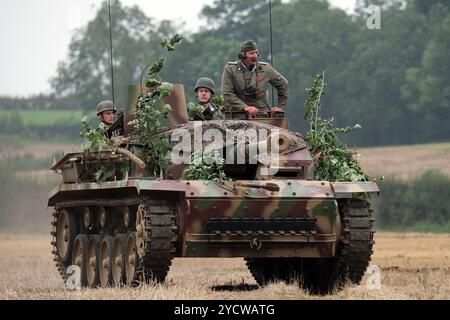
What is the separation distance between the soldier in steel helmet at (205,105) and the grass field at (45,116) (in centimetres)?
3387

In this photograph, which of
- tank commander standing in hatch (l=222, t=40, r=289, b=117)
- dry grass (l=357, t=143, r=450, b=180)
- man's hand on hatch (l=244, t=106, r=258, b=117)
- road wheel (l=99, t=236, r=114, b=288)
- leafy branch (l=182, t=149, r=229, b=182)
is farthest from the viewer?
dry grass (l=357, t=143, r=450, b=180)

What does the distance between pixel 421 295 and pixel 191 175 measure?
3234mm

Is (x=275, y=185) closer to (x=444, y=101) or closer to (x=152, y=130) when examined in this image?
(x=152, y=130)

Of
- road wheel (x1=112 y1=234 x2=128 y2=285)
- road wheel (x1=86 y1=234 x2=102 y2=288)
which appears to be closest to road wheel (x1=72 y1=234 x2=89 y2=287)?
road wheel (x1=86 y1=234 x2=102 y2=288)

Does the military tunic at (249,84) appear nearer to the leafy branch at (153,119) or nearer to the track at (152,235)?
the leafy branch at (153,119)

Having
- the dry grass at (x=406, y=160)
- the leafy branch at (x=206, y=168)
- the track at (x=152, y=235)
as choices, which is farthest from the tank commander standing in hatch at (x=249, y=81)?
the dry grass at (x=406, y=160)

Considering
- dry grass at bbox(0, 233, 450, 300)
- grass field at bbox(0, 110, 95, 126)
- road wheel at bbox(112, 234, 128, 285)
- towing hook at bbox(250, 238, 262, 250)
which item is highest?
→ grass field at bbox(0, 110, 95, 126)

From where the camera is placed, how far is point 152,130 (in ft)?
69.4

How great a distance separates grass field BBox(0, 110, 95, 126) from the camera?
190ft

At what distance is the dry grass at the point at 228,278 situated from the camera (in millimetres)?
19391

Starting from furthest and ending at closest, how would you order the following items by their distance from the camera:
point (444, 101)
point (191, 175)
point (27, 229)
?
point (444, 101) → point (27, 229) → point (191, 175)

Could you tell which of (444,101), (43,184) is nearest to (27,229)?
(43,184)

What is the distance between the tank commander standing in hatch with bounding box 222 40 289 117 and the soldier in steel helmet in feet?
0.66

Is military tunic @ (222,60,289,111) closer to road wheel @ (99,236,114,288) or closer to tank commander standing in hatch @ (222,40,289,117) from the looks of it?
tank commander standing in hatch @ (222,40,289,117)
